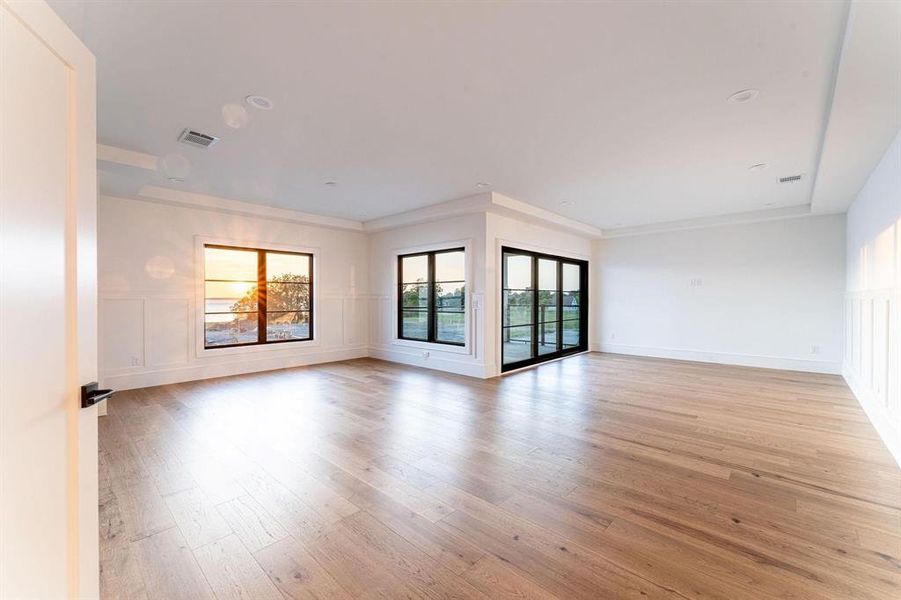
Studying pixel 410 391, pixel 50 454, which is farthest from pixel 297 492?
pixel 410 391

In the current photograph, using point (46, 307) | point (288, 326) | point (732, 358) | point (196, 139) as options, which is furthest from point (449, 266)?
point (46, 307)

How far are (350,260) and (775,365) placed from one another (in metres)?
7.78

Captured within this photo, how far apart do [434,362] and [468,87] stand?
4.72 meters

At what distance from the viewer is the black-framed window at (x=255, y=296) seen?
19.7ft

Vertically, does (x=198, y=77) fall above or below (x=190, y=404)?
above

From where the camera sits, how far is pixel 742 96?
278 cm

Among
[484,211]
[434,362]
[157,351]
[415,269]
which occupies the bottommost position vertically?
[434,362]

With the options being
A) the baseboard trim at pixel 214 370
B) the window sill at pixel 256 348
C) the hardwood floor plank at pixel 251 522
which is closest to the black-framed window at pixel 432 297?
the baseboard trim at pixel 214 370

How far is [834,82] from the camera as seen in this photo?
2.52m

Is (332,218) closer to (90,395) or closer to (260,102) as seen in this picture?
(260,102)

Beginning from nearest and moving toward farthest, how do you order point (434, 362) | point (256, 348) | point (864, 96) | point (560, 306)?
1. point (864, 96)
2. point (256, 348)
3. point (434, 362)
4. point (560, 306)

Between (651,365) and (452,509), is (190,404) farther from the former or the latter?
(651,365)

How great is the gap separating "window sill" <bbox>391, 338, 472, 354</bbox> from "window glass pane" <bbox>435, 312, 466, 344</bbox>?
13 cm

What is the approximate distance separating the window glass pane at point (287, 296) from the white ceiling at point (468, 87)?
2260 mm
